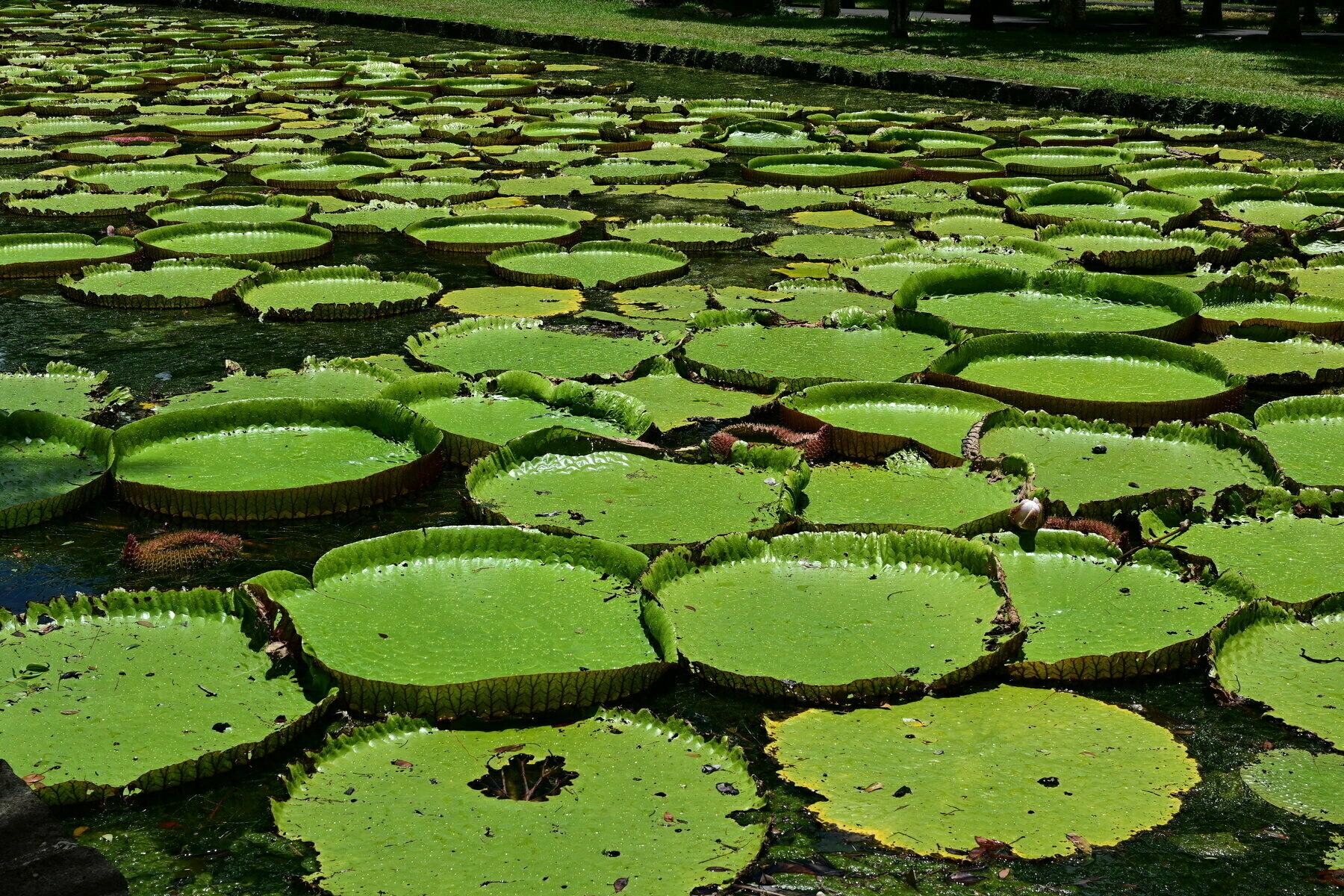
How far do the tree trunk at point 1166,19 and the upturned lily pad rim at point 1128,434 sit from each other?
14.0 m

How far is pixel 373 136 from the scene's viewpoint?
26.2ft

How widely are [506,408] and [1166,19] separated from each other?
14.8 meters

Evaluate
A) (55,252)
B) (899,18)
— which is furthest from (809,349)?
(899,18)

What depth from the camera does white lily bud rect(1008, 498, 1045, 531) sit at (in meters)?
2.49

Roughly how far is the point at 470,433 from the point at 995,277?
6.99ft

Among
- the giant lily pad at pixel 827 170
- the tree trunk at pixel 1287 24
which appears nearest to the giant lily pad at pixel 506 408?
the giant lily pad at pixel 827 170

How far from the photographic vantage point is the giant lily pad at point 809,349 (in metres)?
3.52

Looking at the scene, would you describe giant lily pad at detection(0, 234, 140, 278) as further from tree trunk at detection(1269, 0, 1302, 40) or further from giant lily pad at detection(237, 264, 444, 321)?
tree trunk at detection(1269, 0, 1302, 40)

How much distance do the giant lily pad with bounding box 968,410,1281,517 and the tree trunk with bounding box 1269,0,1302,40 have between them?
13.9 meters

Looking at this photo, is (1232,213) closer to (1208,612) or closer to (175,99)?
(1208,612)

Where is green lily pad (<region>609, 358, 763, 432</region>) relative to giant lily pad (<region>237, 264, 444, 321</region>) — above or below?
below

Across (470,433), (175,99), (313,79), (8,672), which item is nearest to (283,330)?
(470,433)

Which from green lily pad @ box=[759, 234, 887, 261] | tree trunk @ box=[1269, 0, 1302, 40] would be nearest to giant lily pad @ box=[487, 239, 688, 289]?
green lily pad @ box=[759, 234, 887, 261]

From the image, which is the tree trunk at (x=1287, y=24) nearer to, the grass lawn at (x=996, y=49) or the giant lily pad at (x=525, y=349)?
the grass lawn at (x=996, y=49)
